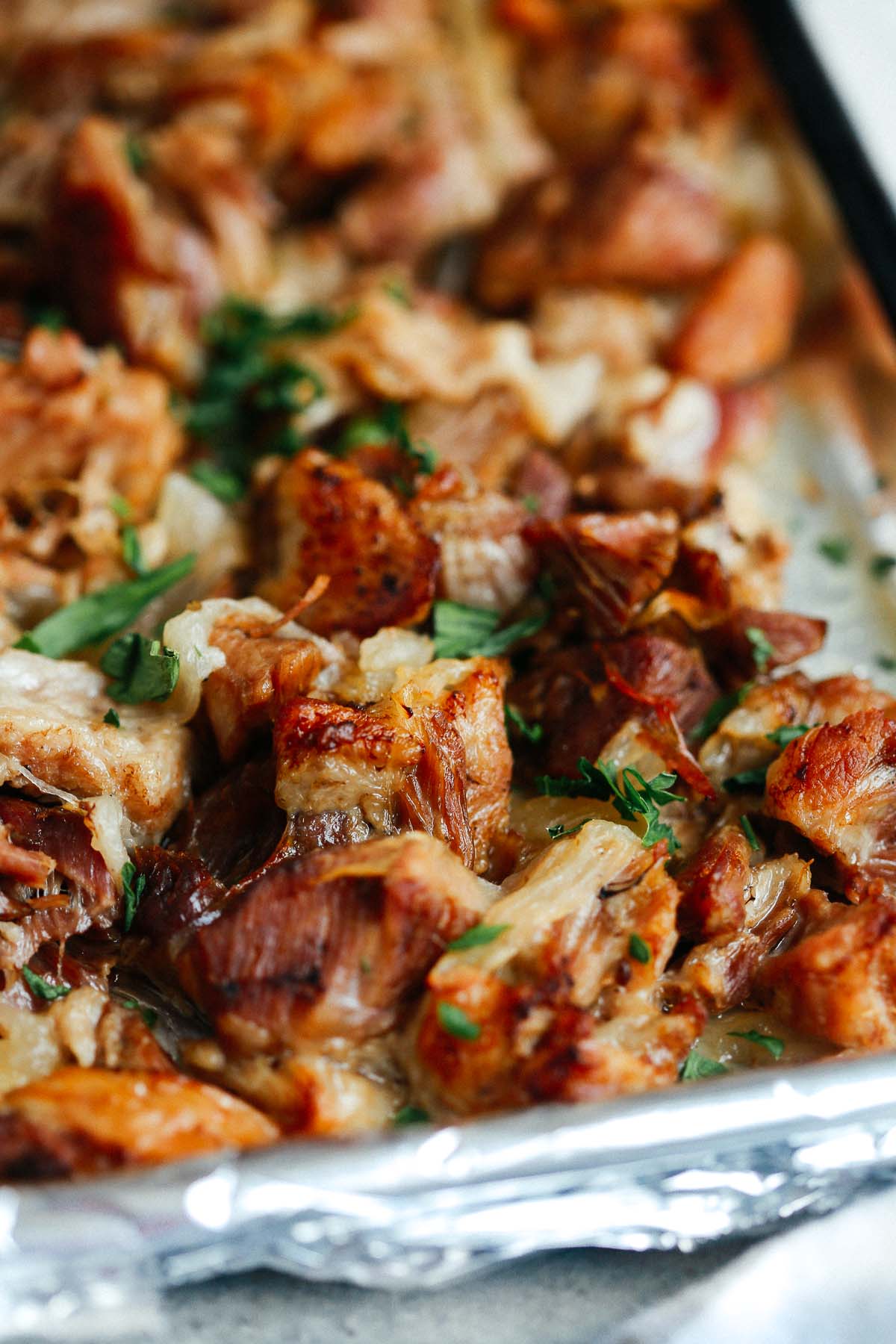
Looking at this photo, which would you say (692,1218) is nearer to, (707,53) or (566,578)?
(566,578)

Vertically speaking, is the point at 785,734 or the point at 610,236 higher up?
the point at 610,236

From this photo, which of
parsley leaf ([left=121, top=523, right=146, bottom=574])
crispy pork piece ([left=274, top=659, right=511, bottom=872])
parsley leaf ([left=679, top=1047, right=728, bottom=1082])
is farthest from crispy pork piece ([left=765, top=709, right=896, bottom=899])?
parsley leaf ([left=121, top=523, right=146, bottom=574])

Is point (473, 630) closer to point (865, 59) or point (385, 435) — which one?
point (385, 435)

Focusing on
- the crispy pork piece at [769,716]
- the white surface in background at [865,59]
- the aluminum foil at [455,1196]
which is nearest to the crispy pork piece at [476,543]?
the crispy pork piece at [769,716]

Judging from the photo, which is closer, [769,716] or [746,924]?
[746,924]

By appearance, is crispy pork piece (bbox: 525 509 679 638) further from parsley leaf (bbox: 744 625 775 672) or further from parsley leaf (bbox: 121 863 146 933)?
parsley leaf (bbox: 121 863 146 933)

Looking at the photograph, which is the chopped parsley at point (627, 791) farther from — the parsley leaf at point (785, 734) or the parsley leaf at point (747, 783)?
the parsley leaf at point (785, 734)

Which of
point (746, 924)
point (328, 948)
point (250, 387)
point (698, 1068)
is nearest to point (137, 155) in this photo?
point (250, 387)

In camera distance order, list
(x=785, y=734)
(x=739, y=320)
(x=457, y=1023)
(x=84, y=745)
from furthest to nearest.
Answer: (x=739, y=320), (x=785, y=734), (x=84, y=745), (x=457, y=1023)
